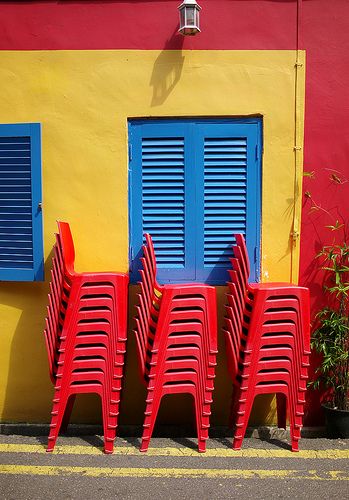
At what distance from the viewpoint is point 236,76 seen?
15.4ft

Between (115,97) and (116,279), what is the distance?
61.4 inches

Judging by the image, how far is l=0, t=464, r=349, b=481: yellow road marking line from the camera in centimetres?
395

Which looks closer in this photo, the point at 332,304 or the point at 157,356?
the point at 157,356

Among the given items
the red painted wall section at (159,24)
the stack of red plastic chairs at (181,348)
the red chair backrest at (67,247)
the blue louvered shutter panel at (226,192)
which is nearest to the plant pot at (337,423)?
the stack of red plastic chairs at (181,348)

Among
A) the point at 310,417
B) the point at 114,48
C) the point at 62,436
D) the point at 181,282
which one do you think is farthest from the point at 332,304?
the point at 114,48

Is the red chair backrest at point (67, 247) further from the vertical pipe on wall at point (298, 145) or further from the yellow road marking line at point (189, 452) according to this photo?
the vertical pipe on wall at point (298, 145)

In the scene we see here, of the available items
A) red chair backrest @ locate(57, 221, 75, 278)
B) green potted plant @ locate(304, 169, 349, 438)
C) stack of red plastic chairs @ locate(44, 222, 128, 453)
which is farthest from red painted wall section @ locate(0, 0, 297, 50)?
stack of red plastic chairs @ locate(44, 222, 128, 453)

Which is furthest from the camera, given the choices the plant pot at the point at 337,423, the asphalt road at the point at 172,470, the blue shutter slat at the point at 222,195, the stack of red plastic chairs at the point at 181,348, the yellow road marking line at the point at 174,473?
the blue shutter slat at the point at 222,195

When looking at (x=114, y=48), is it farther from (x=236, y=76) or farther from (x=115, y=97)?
(x=236, y=76)

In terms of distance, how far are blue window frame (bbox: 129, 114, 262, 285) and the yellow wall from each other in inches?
3.4

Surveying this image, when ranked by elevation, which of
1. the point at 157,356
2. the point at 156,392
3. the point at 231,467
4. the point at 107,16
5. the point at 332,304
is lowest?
the point at 231,467

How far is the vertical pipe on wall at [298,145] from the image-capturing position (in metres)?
4.69

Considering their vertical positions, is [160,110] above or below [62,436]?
above

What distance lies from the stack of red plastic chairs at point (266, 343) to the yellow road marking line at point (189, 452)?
0.33 feet
